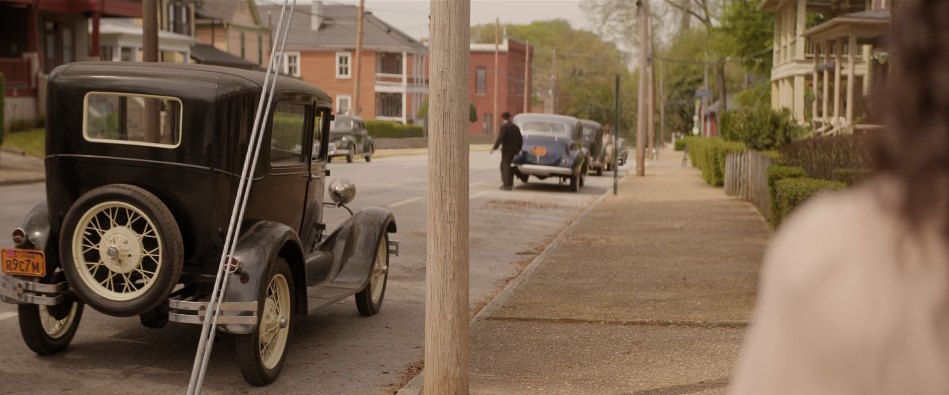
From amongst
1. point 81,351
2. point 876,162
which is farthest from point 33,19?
point 876,162

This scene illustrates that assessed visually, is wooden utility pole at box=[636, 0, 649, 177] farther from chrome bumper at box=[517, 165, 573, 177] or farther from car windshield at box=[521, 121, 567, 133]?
chrome bumper at box=[517, 165, 573, 177]

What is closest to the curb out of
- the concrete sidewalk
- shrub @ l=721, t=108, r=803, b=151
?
the concrete sidewalk

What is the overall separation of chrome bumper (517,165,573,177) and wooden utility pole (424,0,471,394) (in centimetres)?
2289

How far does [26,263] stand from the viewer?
296 inches

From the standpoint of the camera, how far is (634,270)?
43.8ft

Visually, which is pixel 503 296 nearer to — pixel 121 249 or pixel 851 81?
pixel 121 249

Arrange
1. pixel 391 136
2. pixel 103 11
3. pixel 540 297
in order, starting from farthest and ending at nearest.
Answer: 1. pixel 391 136
2. pixel 103 11
3. pixel 540 297

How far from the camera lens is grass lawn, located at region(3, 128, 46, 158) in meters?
31.8

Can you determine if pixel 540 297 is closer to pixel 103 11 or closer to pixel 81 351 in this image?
pixel 81 351

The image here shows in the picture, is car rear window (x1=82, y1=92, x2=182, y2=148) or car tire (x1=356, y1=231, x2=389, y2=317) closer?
car rear window (x1=82, y1=92, x2=182, y2=148)

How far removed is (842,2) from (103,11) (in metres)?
24.5

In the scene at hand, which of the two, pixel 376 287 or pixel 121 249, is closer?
pixel 121 249

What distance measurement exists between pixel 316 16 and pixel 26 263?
79173 millimetres

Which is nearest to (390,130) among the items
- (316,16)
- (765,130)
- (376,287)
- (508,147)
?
(316,16)
